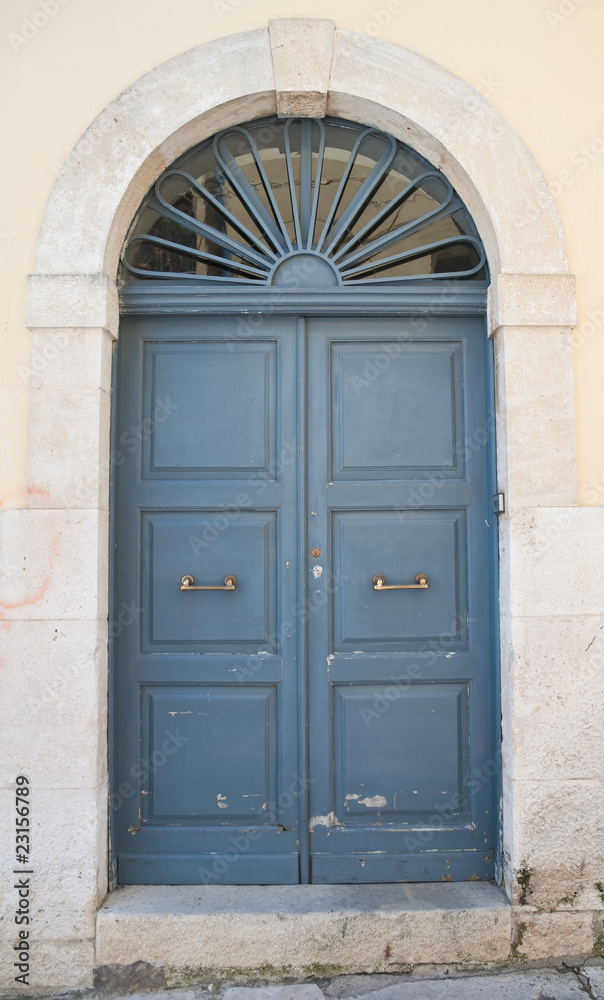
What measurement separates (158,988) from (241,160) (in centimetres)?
381

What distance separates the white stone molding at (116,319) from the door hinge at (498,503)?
0.19 feet

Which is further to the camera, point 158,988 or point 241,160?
point 241,160

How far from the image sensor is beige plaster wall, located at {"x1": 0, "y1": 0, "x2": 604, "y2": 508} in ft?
9.73

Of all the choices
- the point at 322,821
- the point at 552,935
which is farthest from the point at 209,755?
the point at 552,935

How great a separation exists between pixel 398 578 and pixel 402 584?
3 cm

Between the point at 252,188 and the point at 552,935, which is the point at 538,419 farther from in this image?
the point at 552,935

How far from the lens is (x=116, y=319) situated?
10.1 feet

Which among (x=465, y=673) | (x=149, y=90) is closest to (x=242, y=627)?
(x=465, y=673)

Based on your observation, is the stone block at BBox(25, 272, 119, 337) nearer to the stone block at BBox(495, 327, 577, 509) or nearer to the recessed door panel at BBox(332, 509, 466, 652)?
the recessed door panel at BBox(332, 509, 466, 652)

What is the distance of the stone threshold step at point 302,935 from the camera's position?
2781 millimetres

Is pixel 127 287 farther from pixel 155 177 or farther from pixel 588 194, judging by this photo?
pixel 588 194

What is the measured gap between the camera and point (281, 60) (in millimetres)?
2990

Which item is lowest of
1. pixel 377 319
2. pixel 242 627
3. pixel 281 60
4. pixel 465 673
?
pixel 465 673

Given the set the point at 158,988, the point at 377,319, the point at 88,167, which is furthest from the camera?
the point at 377,319
